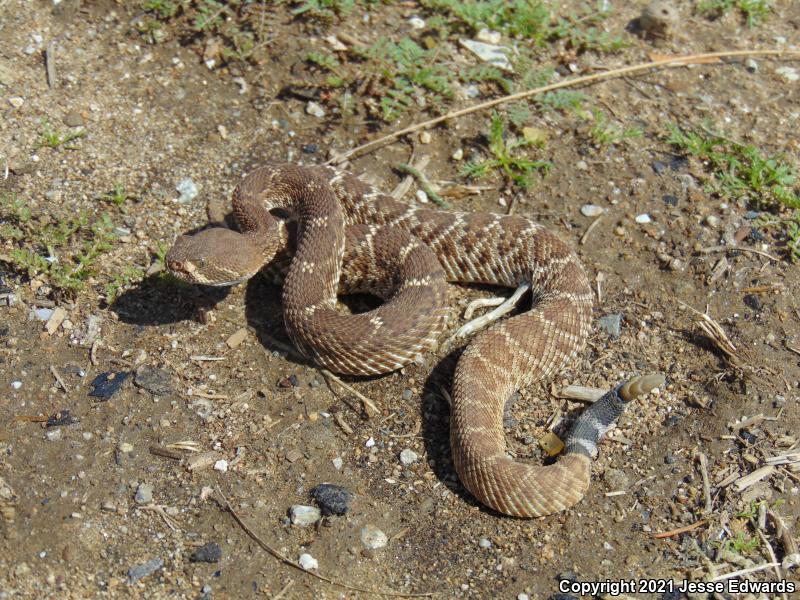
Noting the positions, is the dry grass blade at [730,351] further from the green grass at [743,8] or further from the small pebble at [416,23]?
the green grass at [743,8]

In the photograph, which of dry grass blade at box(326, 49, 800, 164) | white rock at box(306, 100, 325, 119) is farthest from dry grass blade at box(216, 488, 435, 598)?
white rock at box(306, 100, 325, 119)

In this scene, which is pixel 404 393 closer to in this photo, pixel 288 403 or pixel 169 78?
pixel 288 403

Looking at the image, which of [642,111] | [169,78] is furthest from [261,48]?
[642,111]

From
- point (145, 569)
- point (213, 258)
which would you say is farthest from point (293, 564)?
point (213, 258)

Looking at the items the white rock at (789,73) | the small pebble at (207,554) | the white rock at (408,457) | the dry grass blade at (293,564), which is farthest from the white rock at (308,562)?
the white rock at (789,73)

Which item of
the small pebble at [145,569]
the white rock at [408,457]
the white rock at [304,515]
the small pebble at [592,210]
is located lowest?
the small pebble at [145,569]
